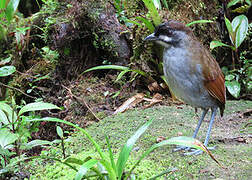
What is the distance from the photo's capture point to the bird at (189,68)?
2973 millimetres

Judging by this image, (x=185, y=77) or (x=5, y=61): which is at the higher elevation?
(x=5, y=61)

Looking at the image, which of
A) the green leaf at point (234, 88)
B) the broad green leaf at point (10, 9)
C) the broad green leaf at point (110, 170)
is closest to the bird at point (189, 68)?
the broad green leaf at point (110, 170)

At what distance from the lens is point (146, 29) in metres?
5.09

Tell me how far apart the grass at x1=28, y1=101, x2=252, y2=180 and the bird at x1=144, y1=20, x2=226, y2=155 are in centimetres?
25

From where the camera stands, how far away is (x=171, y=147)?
3.21 metres

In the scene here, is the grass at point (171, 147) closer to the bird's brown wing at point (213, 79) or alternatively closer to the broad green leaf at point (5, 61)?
the bird's brown wing at point (213, 79)

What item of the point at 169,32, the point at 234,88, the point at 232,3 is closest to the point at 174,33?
the point at 169,32

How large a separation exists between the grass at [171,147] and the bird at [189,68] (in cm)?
25

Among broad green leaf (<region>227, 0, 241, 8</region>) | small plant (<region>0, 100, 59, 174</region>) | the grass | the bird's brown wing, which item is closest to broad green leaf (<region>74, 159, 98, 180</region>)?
the grass

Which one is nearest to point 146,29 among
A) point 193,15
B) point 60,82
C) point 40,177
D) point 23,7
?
point 193,15

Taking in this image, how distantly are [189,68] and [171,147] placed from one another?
3.00 ft

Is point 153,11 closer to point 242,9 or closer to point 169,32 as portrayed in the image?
point 169,32

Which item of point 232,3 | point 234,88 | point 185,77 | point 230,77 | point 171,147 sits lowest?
point 234,88

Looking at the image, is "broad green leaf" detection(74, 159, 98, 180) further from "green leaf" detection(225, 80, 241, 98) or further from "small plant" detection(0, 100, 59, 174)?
"green leaf" detection(225, 80, 241, 98)
